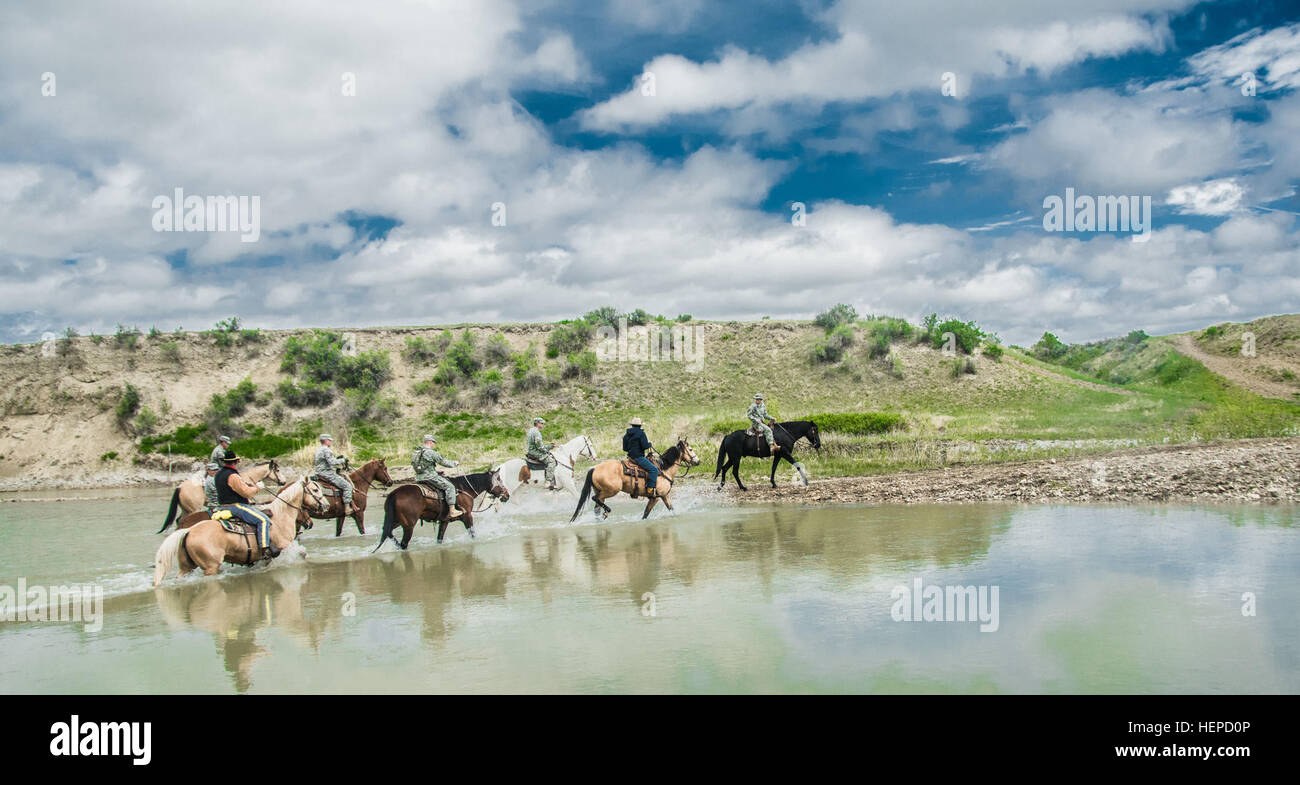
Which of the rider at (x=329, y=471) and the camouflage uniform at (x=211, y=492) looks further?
the rider at (x=329, y=471)

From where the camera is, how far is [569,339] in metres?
58.2

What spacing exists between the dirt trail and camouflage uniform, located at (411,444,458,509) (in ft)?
151

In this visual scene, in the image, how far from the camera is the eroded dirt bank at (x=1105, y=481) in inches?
606

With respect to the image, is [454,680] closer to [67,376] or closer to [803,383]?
[803,383]

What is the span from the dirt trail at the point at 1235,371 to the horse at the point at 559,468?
4216cm

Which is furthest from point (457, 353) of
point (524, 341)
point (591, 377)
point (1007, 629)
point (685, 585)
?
point (1007, 629)

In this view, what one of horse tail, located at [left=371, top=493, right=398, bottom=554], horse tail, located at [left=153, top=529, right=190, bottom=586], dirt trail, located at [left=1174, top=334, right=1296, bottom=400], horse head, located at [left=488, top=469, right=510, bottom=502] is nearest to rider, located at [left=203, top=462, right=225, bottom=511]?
horse tail, located at [left=153, top=529, right=190, bottom=586]

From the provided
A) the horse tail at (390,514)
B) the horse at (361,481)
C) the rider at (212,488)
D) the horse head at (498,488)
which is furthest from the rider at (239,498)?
the horse head at (498,488)

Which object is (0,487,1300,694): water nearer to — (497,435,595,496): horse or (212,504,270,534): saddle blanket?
(212,504,270,534): saddle blanket

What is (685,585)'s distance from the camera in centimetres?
1032

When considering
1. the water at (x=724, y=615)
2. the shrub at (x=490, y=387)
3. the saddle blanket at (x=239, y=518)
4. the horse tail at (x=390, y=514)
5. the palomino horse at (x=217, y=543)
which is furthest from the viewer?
the shrub at (x=490, y=387)

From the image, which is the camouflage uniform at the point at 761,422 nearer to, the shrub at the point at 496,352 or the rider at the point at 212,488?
the rider at the point at 212,488

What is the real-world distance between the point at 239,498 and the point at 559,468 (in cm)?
735
